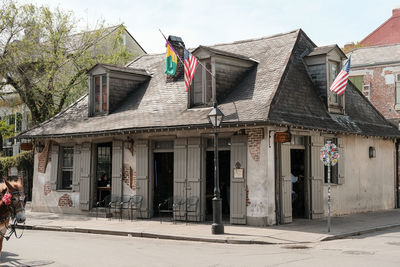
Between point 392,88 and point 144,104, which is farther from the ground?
point 392,88

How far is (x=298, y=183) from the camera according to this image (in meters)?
18.3

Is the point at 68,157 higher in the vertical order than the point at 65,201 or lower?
higher

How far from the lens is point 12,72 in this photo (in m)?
23.5

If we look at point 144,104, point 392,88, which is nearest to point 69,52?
point 144,104

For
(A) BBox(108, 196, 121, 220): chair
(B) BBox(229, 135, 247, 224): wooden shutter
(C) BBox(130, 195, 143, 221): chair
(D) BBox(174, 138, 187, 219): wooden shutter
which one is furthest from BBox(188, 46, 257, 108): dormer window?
(A) BBox(108, 196, 121, 220): chair

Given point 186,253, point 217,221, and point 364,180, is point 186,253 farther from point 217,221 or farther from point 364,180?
point 364,180

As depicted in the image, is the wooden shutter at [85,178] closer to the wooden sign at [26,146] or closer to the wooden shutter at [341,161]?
the wooden sign at [26,146]

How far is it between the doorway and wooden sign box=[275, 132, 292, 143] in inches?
286

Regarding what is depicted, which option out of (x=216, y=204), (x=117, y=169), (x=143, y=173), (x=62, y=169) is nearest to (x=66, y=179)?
(x=62, y=169)

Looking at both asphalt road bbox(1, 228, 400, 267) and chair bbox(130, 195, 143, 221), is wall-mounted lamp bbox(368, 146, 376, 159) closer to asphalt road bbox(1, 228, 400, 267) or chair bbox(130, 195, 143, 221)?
asphalt road bbox(1, 228, 400, 267)

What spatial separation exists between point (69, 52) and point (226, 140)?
39.6 ft

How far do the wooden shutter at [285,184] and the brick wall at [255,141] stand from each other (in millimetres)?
965

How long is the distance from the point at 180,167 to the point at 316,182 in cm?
461

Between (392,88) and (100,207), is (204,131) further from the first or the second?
(392,88)
